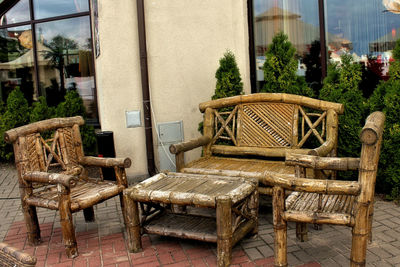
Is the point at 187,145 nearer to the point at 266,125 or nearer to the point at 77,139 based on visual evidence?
the point at 266,125

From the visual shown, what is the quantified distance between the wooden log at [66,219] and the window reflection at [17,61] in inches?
227

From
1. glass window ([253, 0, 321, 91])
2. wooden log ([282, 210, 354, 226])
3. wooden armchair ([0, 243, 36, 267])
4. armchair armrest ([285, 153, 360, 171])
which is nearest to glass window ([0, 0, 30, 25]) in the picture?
glass window ([253, 0, 321, 91])

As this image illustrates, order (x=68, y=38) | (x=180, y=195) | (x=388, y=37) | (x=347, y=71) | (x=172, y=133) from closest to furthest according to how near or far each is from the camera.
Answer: (x=180, y=195) → (x=347, y=71) → (x=388, y=37) → (x=172, y=133) → (x=68, y=38)

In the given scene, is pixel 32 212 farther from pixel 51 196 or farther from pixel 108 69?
pixel 108 69

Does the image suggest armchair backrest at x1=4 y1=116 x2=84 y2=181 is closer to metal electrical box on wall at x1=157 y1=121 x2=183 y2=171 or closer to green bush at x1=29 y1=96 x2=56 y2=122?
metal electrical box on wall at x1=157 y1=121 x2=183 y2=171

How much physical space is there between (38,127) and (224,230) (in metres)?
2.08

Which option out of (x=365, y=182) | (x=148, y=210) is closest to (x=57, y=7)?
(x=148, y=210)

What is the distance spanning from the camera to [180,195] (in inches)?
137

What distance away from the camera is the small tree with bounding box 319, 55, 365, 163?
16.3 ft

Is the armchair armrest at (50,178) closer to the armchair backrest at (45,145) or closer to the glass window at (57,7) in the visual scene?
the armchair backrest at (45,145)

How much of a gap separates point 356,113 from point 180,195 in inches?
101

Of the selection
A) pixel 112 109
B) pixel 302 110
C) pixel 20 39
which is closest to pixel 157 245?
pixel 302 110

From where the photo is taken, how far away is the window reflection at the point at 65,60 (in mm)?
8217

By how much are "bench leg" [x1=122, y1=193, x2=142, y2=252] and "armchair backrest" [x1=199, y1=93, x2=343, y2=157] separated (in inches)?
66.0
